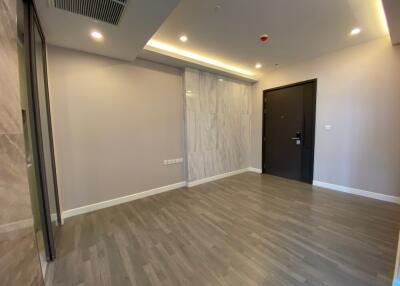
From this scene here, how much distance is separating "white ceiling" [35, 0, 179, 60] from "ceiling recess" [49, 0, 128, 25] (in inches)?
2.3

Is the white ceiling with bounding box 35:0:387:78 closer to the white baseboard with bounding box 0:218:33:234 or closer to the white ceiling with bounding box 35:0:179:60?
the white ceiling with bounding box 35:0:179:60

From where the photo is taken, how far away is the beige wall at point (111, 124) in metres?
2.46

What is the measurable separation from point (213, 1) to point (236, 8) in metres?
0.31

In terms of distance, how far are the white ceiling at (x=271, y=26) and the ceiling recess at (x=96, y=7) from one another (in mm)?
670

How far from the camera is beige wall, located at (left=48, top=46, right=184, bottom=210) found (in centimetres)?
246

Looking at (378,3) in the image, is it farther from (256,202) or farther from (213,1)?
(256,202)

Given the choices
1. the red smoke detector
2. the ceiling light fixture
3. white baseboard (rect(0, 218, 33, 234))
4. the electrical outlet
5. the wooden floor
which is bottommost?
the wooden floor

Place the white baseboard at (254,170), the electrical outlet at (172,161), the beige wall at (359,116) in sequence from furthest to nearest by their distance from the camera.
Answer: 1. the white baseboard at (254,170)
2. the electrical outlet at (172,161)
3. the beige wall at (359,116)

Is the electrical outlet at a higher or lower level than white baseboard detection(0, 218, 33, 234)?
lower

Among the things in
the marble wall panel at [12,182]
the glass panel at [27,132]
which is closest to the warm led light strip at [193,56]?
the glass panel at [27,132]

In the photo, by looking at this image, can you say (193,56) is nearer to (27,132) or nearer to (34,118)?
(34,118)

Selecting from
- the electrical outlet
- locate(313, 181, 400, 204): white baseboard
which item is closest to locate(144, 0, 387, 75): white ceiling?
the electrical outlet

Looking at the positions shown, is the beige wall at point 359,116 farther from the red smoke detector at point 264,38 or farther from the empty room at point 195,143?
the red smoke detector at point 264,38

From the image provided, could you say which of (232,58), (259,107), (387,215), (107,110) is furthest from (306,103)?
(107,110)
